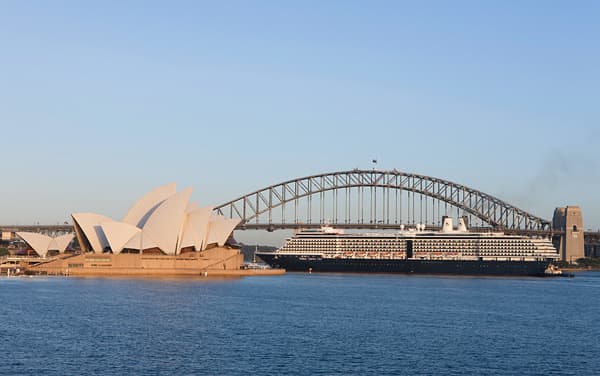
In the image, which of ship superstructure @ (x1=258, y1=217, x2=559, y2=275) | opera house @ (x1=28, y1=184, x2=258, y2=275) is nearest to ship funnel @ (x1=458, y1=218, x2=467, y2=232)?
ship superstructure @ (x1=258, y1=217, x2=559, y2=275)

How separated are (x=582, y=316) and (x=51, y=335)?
24.0 metres

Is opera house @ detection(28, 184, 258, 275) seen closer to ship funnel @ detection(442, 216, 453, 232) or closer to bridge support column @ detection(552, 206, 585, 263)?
ship funnel @ detection(442, 216, 453, 232)

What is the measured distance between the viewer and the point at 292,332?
33.1m

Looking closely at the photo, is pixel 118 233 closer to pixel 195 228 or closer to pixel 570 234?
pixel 195 228

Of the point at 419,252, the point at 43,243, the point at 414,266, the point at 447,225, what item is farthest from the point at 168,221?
the point at 447,225

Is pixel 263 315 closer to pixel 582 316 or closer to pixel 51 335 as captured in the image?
pixel 51 335

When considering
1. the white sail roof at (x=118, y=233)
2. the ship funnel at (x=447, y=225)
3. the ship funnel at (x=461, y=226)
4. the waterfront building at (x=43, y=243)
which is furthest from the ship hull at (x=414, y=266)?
the waterfront building at (x=43, y=243)

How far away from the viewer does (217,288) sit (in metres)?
56.7

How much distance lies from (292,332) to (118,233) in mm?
43887

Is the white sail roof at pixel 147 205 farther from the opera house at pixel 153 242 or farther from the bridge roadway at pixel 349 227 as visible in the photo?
the bridge roadway at pixel 349 227

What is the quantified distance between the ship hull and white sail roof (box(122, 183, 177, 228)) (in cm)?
1647

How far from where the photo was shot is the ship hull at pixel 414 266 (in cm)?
8088

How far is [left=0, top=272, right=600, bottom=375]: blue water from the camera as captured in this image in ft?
85.7

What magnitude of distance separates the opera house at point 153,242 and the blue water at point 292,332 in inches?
732
